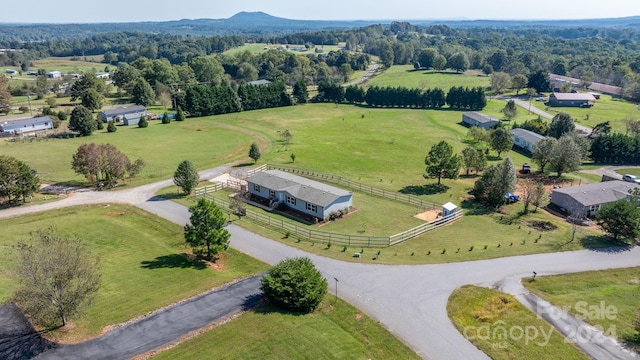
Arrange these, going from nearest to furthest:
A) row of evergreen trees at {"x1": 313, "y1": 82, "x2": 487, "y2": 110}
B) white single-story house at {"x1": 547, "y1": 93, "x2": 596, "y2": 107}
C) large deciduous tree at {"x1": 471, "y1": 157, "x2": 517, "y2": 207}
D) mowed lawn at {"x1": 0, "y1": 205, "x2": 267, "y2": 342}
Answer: mowed lawn at {"x1": 0, "y1": 205, "x2": 267, "y2": 342}
large deciduous tree at {"x1": 471, "y1": 157, "x2": 517, "y2": 207}
row of evergreen trees at {"x1": 313, "y1": 82, "x2": 487, "y2": 110}
white single-story house at {"x1": 547, "y1": 93, "x2": 596, "y2": 107}

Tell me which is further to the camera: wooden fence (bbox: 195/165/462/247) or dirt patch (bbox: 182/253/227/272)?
wooden fence (bbox: 195/165/462/247)

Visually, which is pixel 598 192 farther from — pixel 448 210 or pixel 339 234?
pixel 339 234

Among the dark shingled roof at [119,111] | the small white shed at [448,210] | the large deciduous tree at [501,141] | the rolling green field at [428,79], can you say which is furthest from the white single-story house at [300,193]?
the rolling green field at [428,79]

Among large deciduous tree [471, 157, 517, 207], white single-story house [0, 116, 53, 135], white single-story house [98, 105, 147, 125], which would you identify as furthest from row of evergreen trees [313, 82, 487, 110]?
white single-story house [0, 116, 53, 135]

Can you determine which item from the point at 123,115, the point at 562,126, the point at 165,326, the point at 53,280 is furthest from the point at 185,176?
the point at 562,126

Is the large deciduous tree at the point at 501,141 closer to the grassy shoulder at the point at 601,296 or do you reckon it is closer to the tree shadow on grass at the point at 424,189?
the tree shadow on grass at the point at 424,189

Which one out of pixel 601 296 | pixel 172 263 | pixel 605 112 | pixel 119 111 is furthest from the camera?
pixel 605 112

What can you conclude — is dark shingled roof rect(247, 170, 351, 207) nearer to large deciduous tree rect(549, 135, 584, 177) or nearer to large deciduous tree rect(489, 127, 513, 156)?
large deciduous tree rect(549, 135, 584, 177)
